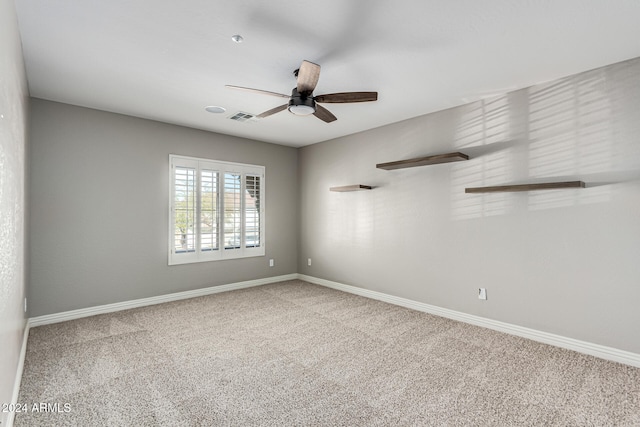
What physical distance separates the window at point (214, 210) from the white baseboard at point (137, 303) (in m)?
0.48

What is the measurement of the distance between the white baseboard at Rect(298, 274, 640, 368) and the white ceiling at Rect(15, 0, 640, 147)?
8.34ft

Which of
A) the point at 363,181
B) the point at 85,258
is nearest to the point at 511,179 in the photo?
the point at 363,181

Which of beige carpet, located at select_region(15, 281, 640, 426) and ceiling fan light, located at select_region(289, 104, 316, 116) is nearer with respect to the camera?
beige carpet, located at select_region(15, 281, 640, 426)

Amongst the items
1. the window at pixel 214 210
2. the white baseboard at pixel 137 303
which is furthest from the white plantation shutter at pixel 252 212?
the white baseboard at pixel 137 303

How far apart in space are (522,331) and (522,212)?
1255 millimetres

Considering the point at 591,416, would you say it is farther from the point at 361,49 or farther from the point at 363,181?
the point at 363,181

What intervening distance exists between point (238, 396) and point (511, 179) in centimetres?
337

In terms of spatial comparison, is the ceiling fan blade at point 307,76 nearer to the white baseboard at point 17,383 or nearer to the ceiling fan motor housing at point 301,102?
the ceiling fan motor housing at point 301,102

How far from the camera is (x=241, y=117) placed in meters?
4.50

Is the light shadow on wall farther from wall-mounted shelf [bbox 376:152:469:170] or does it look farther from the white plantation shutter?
the white plantation shutter

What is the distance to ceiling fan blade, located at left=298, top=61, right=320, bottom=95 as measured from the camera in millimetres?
2402

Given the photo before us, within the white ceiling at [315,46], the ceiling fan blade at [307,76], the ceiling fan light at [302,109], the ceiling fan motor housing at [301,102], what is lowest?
the ceiling fan light at [302,109]

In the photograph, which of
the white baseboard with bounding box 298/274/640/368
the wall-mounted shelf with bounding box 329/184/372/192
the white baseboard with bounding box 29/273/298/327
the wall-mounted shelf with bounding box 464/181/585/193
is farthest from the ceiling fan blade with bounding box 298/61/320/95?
the white baseboard with bounding box 29/273/298/327

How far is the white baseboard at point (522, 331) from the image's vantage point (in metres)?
2.89
